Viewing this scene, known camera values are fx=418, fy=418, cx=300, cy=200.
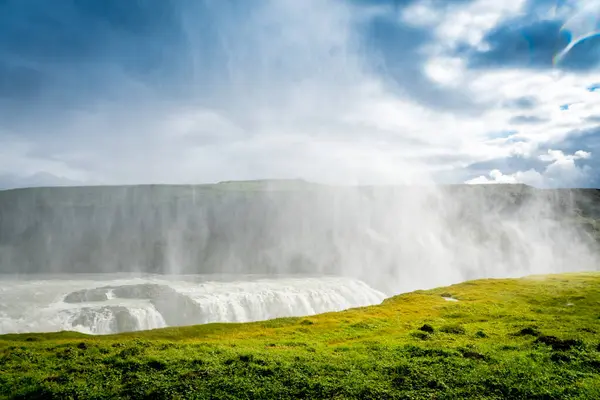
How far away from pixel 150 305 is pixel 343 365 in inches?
1877

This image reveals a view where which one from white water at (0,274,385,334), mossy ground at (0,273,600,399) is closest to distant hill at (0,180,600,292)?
white water at (0,274,385,334)

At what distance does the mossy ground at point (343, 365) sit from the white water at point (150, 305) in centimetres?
2524

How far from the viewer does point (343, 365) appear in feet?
78.3

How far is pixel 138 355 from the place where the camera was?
25.9 metres

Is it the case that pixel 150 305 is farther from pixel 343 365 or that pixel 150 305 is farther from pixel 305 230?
pixel 305 230

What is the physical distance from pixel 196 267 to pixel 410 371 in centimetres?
13263

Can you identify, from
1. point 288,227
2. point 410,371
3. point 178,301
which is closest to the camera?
point 410,371

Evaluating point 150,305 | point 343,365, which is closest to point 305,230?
point 150,305

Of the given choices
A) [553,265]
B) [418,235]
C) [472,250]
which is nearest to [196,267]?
[418,235]

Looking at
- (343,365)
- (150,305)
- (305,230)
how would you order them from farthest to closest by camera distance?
(305,230), (150,305), (343,365)

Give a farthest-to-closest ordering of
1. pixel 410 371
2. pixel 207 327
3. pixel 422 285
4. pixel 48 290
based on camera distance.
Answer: pixel 422 285
pixel 48 290
pixel 207 327
pixel 410 371

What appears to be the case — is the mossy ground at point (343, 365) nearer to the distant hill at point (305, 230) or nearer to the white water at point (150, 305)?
the white water at point (150, 305)

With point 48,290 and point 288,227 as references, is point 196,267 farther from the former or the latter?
point 48,290

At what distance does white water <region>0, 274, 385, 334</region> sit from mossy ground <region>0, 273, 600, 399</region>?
25238 millimetres
